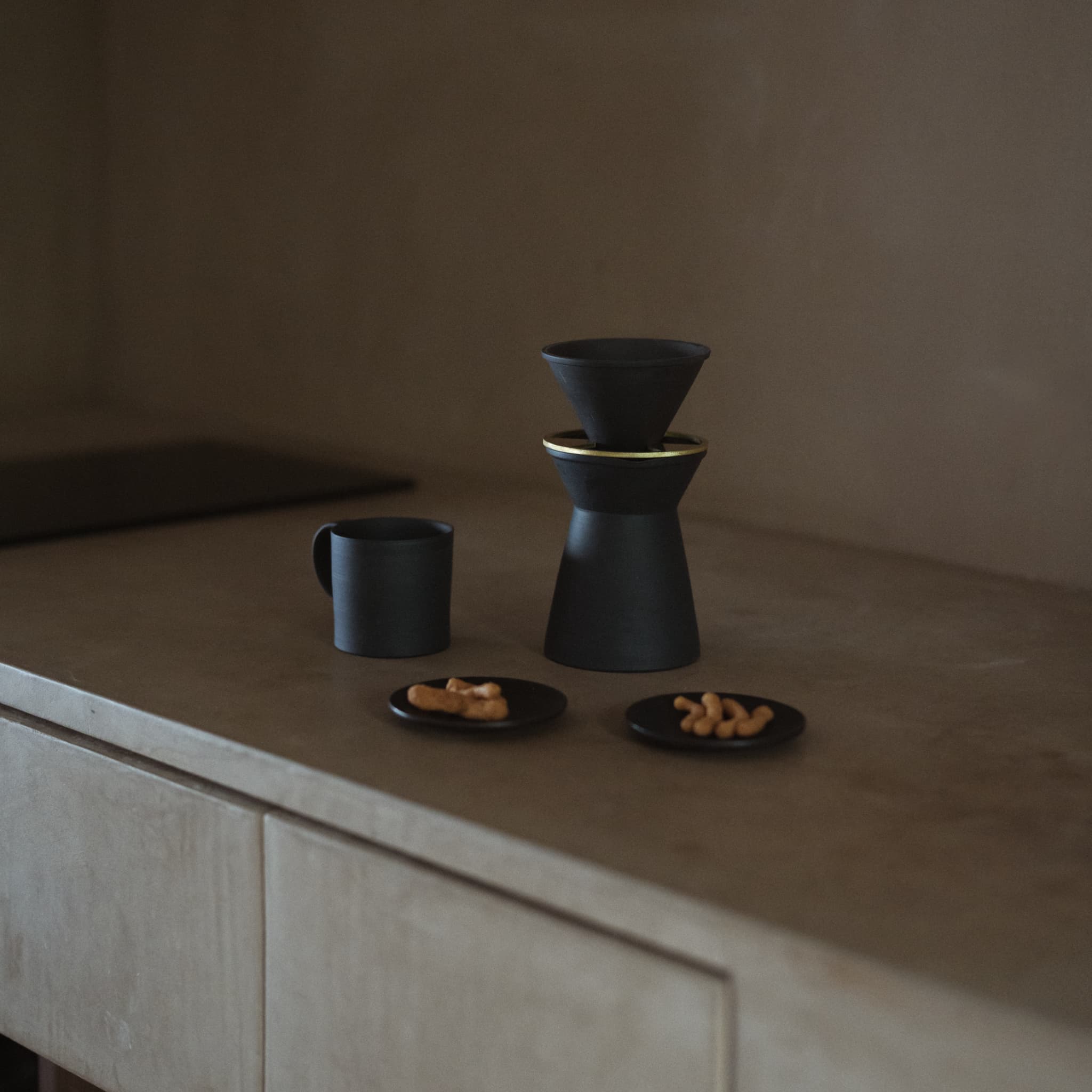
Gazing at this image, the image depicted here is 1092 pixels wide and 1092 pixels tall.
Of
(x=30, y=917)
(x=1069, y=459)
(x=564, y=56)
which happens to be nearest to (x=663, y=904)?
(x=30, y=917)

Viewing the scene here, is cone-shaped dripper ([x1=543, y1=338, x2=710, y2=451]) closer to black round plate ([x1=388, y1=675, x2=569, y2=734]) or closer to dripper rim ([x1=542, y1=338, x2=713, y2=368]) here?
dripper rim ([x1=542, y1=338, x2=713, y2=368])

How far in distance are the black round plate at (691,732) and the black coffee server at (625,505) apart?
0.08 metres

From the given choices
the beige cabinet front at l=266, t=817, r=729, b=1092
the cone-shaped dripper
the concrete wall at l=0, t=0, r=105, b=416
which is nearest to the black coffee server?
the cone-shaped dripper

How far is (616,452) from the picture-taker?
0.85m

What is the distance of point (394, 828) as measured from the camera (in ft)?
2.25

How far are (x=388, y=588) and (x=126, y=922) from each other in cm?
26

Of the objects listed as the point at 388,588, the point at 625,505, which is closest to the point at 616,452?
the point at 625,505

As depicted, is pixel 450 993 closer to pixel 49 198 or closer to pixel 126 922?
pixel 126 922

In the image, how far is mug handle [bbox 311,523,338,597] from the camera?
93cm

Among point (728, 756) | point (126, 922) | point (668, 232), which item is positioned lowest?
point (126, 922)

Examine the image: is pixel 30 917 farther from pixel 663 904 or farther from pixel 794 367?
pixel 794 367

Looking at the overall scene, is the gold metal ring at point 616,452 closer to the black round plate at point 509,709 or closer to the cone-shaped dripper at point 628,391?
the cone-shaped dripper at point 628,391

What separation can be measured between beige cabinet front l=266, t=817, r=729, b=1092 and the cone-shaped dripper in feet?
0.97

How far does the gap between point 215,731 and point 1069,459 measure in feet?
2.51
